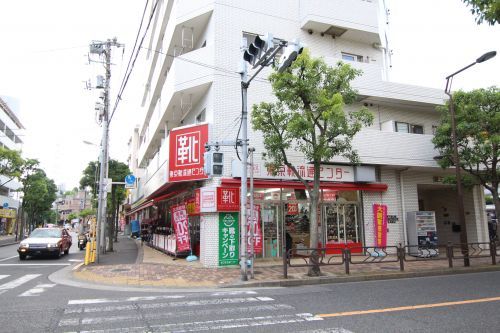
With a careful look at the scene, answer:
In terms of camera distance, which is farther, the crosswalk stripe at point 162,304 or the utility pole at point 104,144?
the utility pole at point 104,144

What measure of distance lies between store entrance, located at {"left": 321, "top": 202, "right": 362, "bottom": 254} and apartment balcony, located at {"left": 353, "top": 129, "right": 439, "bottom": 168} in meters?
2.46

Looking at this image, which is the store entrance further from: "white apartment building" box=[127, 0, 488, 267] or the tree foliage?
the tree foliage

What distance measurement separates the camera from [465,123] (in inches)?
599

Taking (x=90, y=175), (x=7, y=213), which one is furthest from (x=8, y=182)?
(x=90, y=175)

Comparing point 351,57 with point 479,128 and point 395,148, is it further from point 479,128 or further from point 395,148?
point 479,128

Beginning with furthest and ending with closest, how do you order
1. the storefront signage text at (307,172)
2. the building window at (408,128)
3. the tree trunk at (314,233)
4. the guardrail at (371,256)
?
the building window at (408,128) → the storefront signage text at (307,172) → the guardrail at (371,256) → the tree trunk at (314,233)

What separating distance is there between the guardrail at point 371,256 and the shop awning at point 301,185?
2.74 metres

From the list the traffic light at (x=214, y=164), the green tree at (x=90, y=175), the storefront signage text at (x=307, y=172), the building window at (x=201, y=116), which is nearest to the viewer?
the traffic light at (x=214, y=164)

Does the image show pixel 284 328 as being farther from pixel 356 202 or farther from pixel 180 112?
pixel 180 112

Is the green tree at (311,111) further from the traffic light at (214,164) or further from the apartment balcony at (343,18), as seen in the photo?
the apartment balcony at (343,18)

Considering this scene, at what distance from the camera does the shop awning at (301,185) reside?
14398 mm

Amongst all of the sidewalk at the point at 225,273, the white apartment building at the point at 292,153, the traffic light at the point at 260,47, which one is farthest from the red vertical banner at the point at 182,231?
the traffic light at the point at 260,47

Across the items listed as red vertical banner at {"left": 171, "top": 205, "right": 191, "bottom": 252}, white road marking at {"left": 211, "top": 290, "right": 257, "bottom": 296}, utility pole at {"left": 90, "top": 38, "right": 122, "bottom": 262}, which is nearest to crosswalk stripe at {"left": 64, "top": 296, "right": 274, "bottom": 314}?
white road marking at {"left": 211, "top": 290, "right": 257, "bottom": 296}

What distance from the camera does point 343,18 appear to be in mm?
17547
